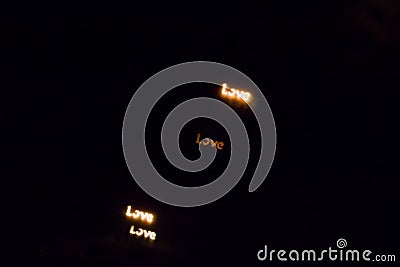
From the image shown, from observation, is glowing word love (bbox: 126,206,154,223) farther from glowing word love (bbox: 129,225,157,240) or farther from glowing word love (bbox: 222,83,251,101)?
glowing word love (bbox: 222,83,251,101)

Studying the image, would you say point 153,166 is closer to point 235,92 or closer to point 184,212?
point 184,212

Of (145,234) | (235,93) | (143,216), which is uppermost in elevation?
(235,93)

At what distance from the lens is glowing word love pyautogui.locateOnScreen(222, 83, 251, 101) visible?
9616mm

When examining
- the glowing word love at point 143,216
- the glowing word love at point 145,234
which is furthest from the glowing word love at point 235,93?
the glowing word love at point 145,234

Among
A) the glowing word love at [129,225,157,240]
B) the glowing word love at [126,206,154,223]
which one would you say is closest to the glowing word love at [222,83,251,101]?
the glowing word love at [126,206,154,223]

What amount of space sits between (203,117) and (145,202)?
244 cm

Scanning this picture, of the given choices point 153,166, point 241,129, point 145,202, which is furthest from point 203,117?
point 145,202

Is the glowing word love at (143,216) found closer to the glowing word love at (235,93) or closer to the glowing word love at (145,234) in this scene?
the glowing word love at (145,234)

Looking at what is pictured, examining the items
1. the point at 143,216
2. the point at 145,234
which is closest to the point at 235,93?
the point at 143,216

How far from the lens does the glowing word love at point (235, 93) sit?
962 centimetres

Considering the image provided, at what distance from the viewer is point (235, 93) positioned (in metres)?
9.71

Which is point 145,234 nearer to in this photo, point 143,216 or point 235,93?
point 143,216

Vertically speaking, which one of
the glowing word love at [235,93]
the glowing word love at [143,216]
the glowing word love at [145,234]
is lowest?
the glowing word love at [145,234]

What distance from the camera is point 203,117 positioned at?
10242mm
